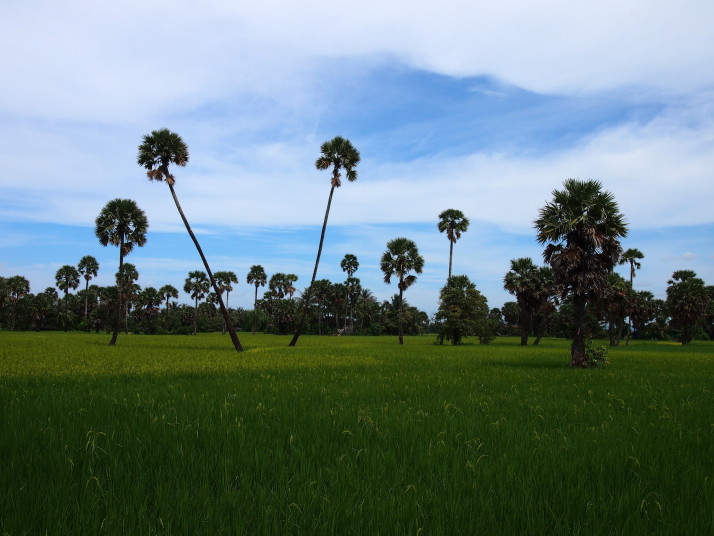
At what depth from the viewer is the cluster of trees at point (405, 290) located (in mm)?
25297

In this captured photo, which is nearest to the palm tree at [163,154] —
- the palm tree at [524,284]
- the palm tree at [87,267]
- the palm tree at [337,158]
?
the palm tree at [337,158]

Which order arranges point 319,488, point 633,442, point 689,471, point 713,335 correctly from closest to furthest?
point 319,488, point 689,471, point 633,442, point 713,335

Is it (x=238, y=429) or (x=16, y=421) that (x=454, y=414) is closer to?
(x=238, y=429)

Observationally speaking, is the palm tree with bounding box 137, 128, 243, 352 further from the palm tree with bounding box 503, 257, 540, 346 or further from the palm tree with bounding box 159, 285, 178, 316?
the palm tree with bounding box 159, 285, 178, 316

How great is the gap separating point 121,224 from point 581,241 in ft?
147

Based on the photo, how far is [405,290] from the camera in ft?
213

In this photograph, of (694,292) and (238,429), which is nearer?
(238,429)

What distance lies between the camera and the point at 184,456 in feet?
20.0

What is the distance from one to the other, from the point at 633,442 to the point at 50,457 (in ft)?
30.6

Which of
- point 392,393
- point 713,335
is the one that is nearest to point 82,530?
point 392,393

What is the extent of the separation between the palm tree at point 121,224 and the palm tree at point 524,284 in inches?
1947

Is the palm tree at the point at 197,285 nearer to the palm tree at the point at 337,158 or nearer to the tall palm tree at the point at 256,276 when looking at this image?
the tall palm tree at the point at 256,276

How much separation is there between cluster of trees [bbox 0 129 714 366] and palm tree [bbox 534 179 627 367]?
6 centimetres

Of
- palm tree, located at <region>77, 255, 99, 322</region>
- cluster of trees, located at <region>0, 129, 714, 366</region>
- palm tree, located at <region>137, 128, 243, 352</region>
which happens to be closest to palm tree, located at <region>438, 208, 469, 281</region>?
cluster of trees, located at <region>0, 129, 714, 366</region>
